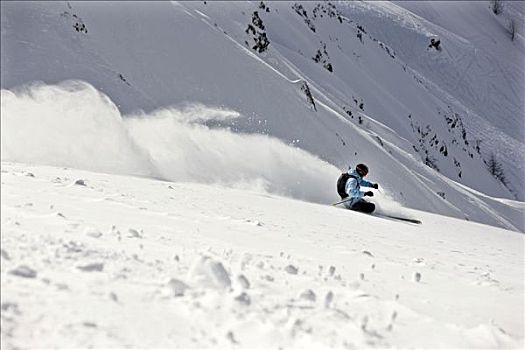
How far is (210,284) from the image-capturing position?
4.39 meters

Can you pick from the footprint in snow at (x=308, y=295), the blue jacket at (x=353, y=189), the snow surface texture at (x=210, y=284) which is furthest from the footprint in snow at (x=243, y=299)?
the blue jacket at (x=353, y=189)

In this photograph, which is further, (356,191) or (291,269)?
(356,191)

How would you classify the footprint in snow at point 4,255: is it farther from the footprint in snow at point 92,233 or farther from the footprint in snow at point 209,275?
the footprint in snow at point 209,275

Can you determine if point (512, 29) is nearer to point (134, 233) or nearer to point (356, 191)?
point (356, 191)

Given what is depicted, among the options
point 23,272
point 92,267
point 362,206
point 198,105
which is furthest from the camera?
point 198,105

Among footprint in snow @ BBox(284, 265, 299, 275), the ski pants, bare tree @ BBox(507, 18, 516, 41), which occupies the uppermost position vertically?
bare tree @ BBox(507, 18, 516, 41)

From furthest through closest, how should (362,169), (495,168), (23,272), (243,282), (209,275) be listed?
(495,168) < (362,169) < (243,282) < (209,275) < (23,272)

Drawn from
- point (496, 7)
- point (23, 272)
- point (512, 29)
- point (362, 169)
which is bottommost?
point (23, 272)

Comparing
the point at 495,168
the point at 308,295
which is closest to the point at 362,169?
the point at 308,295

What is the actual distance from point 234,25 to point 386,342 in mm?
17693

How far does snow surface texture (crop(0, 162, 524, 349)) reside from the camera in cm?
369

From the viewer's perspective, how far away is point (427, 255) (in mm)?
8320

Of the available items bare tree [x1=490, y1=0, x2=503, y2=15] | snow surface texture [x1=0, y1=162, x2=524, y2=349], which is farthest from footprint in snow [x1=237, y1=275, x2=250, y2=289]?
bare tree [x1=490, y1=0, x2=503, y2=15]

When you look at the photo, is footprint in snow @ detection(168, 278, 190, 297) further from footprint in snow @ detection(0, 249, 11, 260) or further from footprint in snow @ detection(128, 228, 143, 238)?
footprint in snow @ detection(128, 228, 143, 238)
